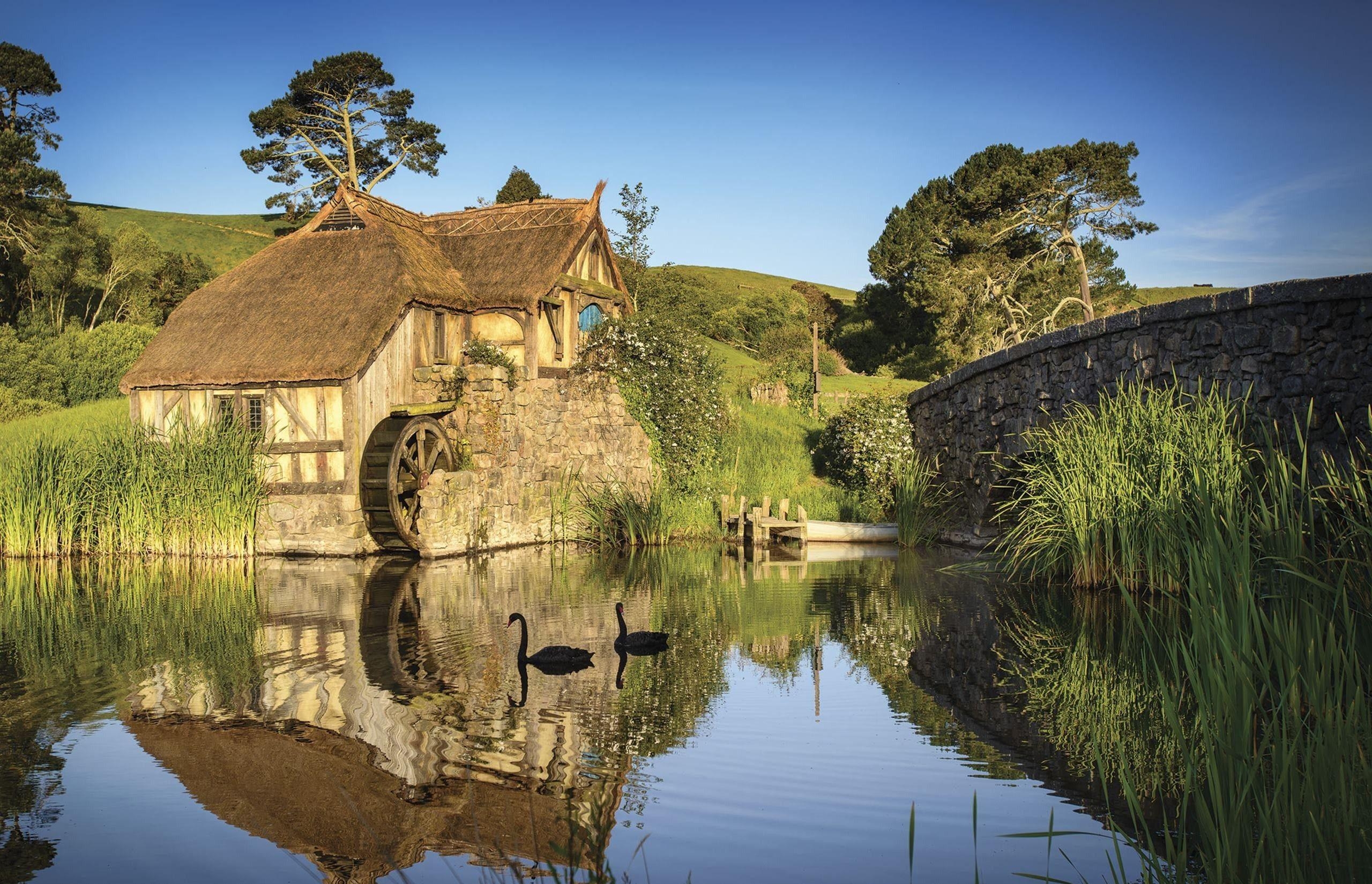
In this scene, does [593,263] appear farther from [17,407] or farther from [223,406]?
[17,407]

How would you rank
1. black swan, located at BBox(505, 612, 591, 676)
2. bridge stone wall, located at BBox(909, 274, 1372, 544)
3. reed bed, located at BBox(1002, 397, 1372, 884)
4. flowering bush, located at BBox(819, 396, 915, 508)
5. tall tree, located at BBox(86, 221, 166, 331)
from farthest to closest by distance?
1. tall tree, located at BBox(86, 221, 166, 331)
2. flowering bush, located at BBox(819, 396, 915, 508)
3. bridge stone wall, located at BBox(909, 274, 1372, 544)
4. black swan, located at BBox(505, 612, 591, 676)
5. reed bed, located at BBox(1002, 397, 1372, 884)

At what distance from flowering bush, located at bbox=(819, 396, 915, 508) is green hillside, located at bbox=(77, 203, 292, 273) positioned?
173 ft

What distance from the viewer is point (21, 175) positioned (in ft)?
130

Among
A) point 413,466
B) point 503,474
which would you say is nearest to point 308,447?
point 413,466

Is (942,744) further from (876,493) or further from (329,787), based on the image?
(876,493)

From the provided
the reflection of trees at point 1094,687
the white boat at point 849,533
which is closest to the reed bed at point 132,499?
the white boat at point 849,533

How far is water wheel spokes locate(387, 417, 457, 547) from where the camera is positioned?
1936 cm

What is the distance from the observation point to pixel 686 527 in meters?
22.0

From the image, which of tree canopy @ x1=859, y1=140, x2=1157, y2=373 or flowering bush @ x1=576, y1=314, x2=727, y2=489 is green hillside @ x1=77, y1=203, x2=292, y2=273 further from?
flowering bush @ x1=576, y1=314, x2=727, y2=489

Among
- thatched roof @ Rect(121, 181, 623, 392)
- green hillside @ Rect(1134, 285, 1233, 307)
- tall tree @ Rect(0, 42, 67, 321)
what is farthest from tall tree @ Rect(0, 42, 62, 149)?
green hillside @ Rect(1134, 285, 1233, 307)

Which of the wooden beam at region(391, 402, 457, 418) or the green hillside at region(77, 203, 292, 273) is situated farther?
the green hillside at region(77, 203, 292, 273)

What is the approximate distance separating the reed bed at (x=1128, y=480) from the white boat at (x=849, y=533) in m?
6.95

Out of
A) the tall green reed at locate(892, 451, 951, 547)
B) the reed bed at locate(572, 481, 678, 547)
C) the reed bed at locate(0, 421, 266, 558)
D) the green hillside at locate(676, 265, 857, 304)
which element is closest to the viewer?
the reed bed at locate(0, 421, 266, 558)

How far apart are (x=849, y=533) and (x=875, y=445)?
2.69 m
